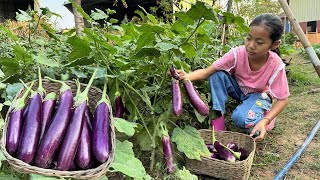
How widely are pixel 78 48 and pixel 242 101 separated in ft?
4.08

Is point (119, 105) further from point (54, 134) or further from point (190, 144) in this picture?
point (54, 134)

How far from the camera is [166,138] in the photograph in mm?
1600

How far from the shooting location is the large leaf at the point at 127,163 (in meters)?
1.12

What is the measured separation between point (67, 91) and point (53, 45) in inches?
48.4

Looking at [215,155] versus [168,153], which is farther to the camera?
[215,155]

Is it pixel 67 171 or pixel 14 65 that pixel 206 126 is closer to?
pixel 14 65

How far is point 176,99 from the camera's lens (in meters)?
1.61

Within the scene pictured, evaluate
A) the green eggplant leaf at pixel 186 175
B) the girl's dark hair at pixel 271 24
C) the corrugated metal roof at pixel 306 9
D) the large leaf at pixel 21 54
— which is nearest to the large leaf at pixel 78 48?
the large leaf at pixel 21 54

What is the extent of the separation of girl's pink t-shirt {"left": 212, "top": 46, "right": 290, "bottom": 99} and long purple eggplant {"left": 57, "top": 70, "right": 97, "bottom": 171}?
1266 mm

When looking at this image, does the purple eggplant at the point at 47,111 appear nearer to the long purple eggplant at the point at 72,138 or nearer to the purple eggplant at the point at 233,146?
the long purple eggplant at the point at 72,138

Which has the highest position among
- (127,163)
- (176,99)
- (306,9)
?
(306,9)

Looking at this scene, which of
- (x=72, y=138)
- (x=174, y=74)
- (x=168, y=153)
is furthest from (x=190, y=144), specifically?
(x=72, y=138)

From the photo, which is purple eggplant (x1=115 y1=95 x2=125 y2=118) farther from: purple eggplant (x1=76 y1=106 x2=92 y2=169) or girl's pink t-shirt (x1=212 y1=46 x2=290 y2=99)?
girl's pink t-shirt (x1=212 y1=46 x2=290 y2=99)

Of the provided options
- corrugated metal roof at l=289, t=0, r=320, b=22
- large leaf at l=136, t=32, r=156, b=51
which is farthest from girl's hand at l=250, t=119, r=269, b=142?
corrugated metal roof at l=289, t=0, r=320, b=22
